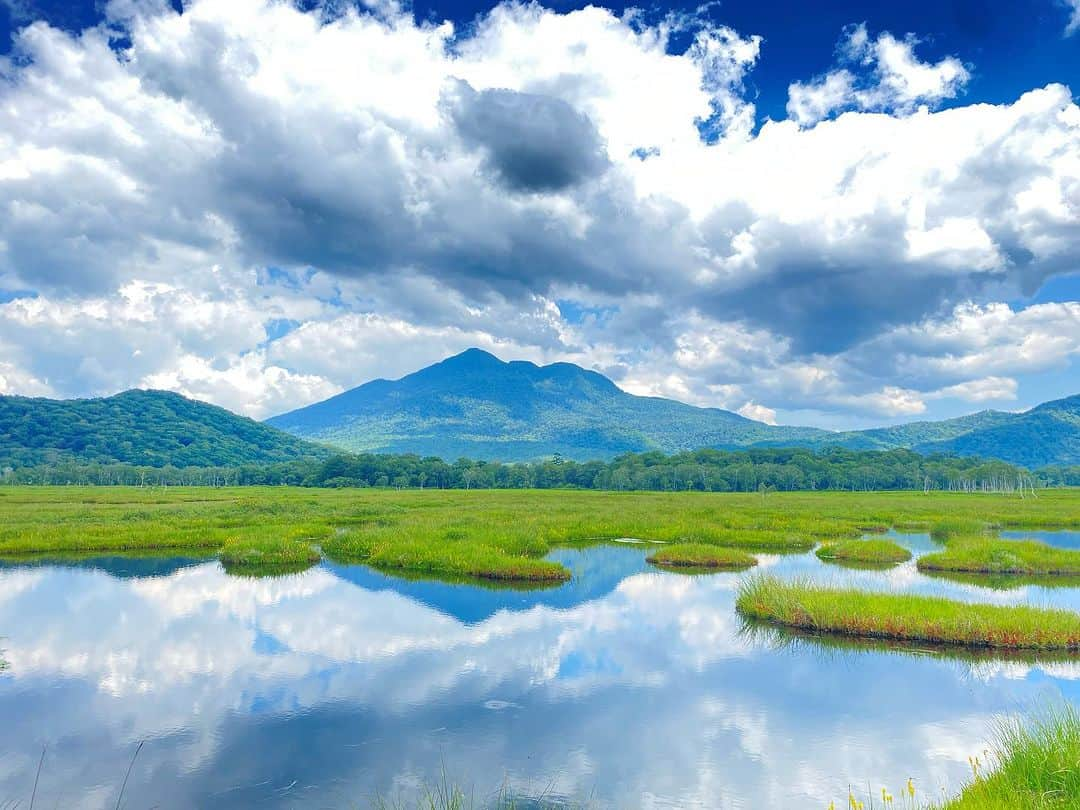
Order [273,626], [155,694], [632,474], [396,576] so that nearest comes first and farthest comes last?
[155,694] → [273,626] → [396,576] → [632,474]

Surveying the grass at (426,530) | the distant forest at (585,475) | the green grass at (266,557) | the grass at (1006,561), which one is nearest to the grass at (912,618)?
the grass at (426,530)

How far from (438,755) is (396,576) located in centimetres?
2127

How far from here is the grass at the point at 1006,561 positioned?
35.3 m

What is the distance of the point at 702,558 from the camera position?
3834cm

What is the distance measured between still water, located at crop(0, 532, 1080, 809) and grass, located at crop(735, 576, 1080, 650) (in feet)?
4.15

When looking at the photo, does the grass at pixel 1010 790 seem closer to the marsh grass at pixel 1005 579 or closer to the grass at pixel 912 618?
the grass at pixel 912 618

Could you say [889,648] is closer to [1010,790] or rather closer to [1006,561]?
[1010,790]

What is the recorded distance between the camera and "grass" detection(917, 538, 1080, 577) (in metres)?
35.3

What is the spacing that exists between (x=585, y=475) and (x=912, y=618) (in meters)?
146

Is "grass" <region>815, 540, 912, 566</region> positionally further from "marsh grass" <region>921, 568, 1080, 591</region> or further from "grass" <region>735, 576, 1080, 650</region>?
"grass" <region>735, 576, 1080, 650</region>

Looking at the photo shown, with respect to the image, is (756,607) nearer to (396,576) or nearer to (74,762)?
(396,576)

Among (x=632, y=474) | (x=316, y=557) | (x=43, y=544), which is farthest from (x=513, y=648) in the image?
(x=632, y=474)

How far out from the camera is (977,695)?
17312mm

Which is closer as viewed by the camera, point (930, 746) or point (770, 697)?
point (930, 746)
